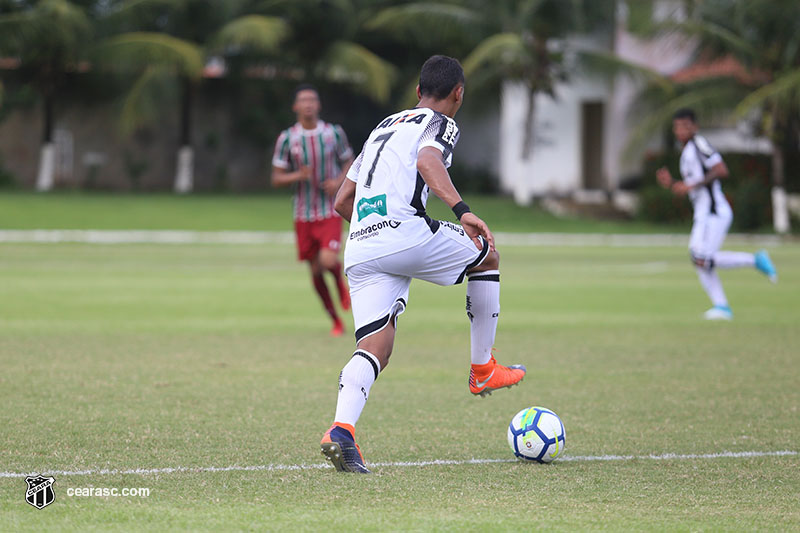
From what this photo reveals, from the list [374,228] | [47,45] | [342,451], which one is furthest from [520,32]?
[342,451]

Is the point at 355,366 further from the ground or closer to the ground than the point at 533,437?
further from the ground

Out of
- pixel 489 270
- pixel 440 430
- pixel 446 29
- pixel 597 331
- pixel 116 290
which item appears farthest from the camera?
pixel 446 29

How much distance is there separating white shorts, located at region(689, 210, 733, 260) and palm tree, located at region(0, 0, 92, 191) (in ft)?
95.5

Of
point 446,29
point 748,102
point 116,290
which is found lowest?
point 116,290

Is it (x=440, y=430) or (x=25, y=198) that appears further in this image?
(x=25, y=198)

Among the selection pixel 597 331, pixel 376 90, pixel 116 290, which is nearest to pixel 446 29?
pixel 376 90

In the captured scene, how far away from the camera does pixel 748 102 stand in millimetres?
32250

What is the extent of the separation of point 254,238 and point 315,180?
64.9 ft

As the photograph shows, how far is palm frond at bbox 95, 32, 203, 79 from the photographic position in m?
38.7

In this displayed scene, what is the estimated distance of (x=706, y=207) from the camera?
533 inches

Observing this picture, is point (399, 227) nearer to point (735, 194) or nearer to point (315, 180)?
point (315, 180)

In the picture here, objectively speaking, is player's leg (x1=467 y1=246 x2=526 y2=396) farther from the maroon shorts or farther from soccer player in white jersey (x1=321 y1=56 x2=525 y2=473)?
the maroon shorts

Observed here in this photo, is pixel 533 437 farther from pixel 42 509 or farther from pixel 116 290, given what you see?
pixel 116 290

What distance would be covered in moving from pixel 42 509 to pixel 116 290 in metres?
12.1
